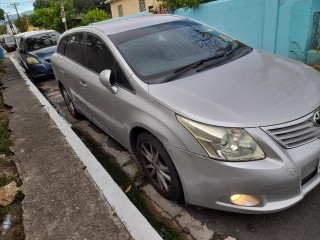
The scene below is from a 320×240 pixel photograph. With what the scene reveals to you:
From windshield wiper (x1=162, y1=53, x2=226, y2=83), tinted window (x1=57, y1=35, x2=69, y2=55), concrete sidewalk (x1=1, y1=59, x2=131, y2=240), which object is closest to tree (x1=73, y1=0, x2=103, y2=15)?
tinted window (x1=57, y1=35, x2=69, y2=55)

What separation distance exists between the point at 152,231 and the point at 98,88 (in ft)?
6.23

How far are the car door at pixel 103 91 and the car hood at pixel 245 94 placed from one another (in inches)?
22.4

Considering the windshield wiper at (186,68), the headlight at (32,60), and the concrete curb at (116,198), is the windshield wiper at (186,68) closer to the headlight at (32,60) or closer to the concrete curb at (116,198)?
the concrete curb at (116,198)

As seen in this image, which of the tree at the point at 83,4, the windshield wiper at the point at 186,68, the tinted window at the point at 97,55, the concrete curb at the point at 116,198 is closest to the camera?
the concrete curb at the point at 116,198

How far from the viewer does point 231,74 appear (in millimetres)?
2873

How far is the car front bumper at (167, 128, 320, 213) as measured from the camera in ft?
7.08

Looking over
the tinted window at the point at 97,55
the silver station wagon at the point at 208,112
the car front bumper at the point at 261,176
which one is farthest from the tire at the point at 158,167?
the tinted window at the point at 97,55

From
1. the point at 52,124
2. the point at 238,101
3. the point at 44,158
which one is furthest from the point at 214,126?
the point at 52,124

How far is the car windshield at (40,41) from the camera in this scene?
10266 millimetres

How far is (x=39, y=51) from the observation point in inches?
384

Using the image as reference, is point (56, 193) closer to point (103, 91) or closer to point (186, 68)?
point (103, 91)

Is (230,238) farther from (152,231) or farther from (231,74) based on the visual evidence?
(231,74)

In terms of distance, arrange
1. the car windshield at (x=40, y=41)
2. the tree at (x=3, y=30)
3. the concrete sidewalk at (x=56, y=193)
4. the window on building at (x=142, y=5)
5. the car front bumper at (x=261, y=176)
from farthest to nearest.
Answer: the tree at (x=3, y=30)
the window on building at (x=142, y=5)
the car windshield at (x=40, y=41)
the concrete sidewalk at (x=56, y=193)
the car front bumper at (x=261, y=176)

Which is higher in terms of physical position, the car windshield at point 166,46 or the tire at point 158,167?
the car windshield at point 166,46
